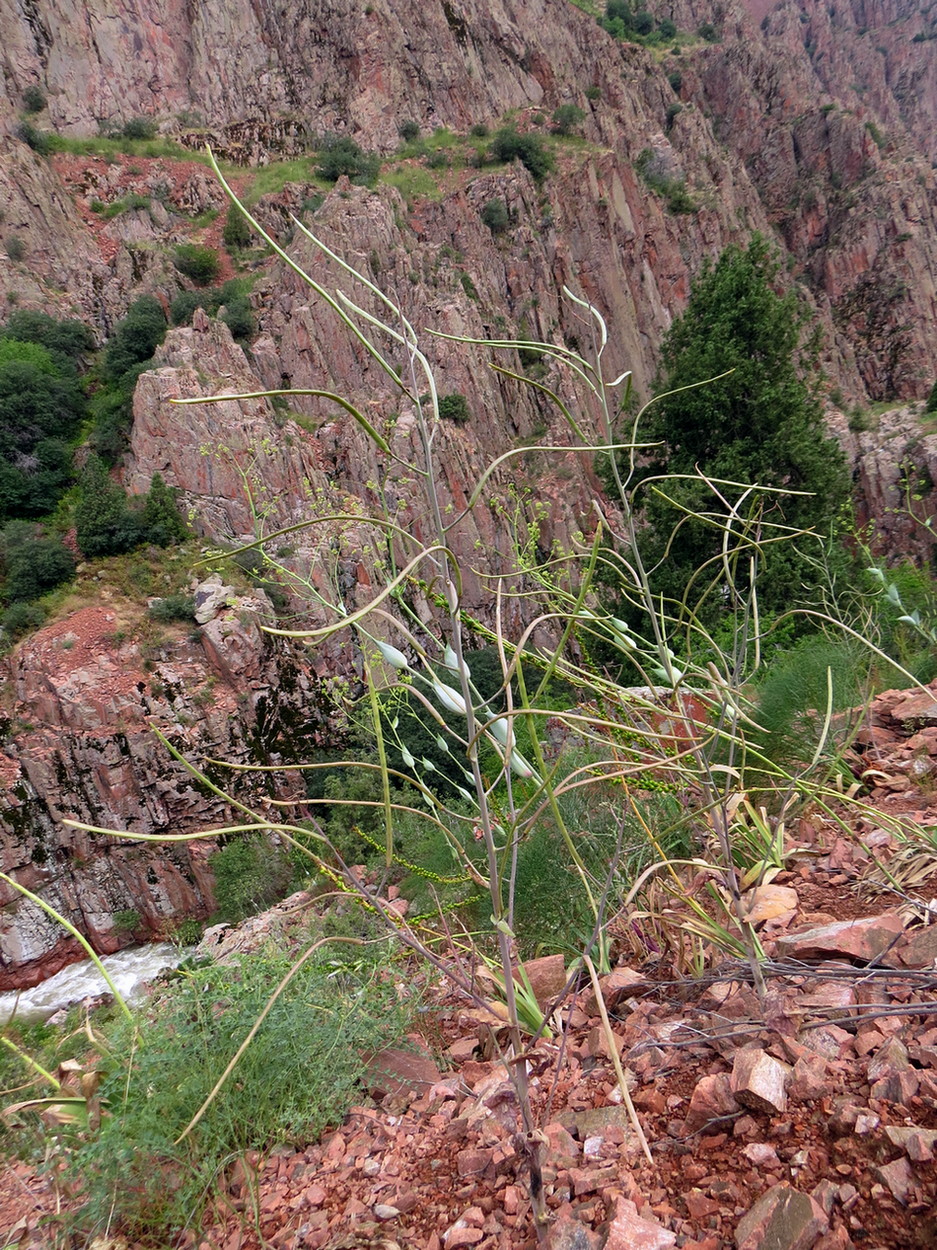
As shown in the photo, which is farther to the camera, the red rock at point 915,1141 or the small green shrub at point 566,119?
the small green shrub at point 566,119

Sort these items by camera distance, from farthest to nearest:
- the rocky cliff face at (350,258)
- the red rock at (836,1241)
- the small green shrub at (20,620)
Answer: the small green shrub at (20,620)
the rocky cliff face at (350,258)
the red rock at (836,1241)

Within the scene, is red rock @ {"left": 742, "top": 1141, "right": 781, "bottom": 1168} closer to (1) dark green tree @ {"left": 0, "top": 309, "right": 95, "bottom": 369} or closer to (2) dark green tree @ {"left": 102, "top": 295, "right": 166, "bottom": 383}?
(2) dark green tree @ {"left": 102, "top": 295, "right": 166, "bottom": 383}

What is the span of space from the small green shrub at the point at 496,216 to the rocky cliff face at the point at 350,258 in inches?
9.5

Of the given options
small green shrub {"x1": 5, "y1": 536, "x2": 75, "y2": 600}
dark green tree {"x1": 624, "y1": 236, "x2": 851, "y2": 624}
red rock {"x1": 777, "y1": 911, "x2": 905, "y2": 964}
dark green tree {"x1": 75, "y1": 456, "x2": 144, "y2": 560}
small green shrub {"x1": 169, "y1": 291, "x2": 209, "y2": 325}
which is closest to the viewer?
red rock {"x1": 777, "y1": 911, "x2": 905, "y2": 964}

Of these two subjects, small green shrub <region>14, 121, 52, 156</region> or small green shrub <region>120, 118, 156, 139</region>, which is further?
small green shrub <region>120, 118, 156, 139</region>

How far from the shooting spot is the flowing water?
877 cm

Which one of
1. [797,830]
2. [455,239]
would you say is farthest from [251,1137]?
[455,239]

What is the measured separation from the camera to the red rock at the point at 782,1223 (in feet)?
1.98

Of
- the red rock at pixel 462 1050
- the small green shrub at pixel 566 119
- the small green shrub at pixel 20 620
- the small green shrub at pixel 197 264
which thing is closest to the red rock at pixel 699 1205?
the red rock at pixel 462 1050

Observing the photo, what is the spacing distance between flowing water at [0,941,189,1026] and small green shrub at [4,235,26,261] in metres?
18.3

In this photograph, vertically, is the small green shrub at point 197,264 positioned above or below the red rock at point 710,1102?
above

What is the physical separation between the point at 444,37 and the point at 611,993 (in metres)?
33.2

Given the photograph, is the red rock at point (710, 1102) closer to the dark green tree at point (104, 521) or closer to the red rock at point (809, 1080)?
the red rock at point (809, 1080)

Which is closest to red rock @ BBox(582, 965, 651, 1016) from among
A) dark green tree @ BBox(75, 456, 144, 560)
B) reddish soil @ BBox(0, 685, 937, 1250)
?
reddish soil @ BBox(0, 685, 937, 1250)
